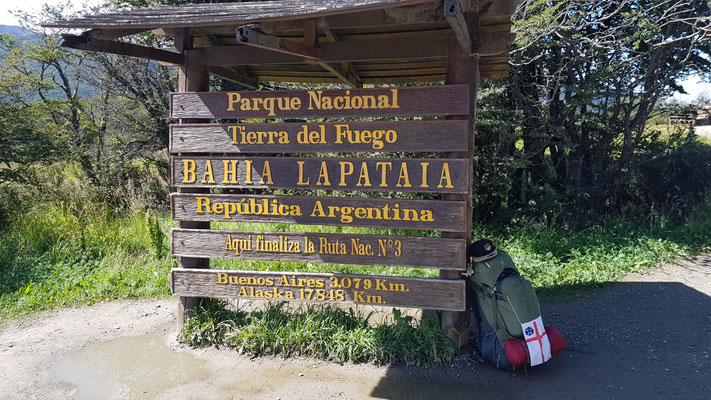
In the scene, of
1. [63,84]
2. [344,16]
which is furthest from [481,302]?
[63,84]

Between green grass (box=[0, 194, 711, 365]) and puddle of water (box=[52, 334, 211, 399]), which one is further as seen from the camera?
green grass (box=[0, 194, 711, 365])

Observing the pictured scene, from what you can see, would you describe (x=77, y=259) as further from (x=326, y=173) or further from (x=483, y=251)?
(x=483, y=251)

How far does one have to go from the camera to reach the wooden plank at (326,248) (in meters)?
4.24

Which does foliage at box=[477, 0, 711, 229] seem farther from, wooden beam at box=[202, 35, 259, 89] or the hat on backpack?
the hat on backpack

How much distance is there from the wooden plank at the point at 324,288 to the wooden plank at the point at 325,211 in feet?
1.77

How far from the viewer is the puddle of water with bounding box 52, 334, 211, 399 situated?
4.09 meters

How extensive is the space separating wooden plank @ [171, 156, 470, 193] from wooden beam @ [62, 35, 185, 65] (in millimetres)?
1017

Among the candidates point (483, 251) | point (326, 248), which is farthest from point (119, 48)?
point (483, 251)

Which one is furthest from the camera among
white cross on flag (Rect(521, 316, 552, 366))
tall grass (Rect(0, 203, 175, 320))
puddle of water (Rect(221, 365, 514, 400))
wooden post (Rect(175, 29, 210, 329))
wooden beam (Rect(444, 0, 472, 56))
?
tall grass (Rect(0, 203, 175, 320))

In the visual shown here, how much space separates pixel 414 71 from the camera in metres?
5.89

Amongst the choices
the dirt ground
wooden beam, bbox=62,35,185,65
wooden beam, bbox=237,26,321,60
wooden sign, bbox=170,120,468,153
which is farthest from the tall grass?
wooden beam, bbox=237,26,321,60

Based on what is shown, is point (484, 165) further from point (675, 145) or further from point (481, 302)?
point (481, 302)

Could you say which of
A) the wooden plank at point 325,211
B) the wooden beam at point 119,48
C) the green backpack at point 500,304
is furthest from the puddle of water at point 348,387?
the wooden beam at point 119,48

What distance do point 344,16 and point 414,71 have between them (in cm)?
202
